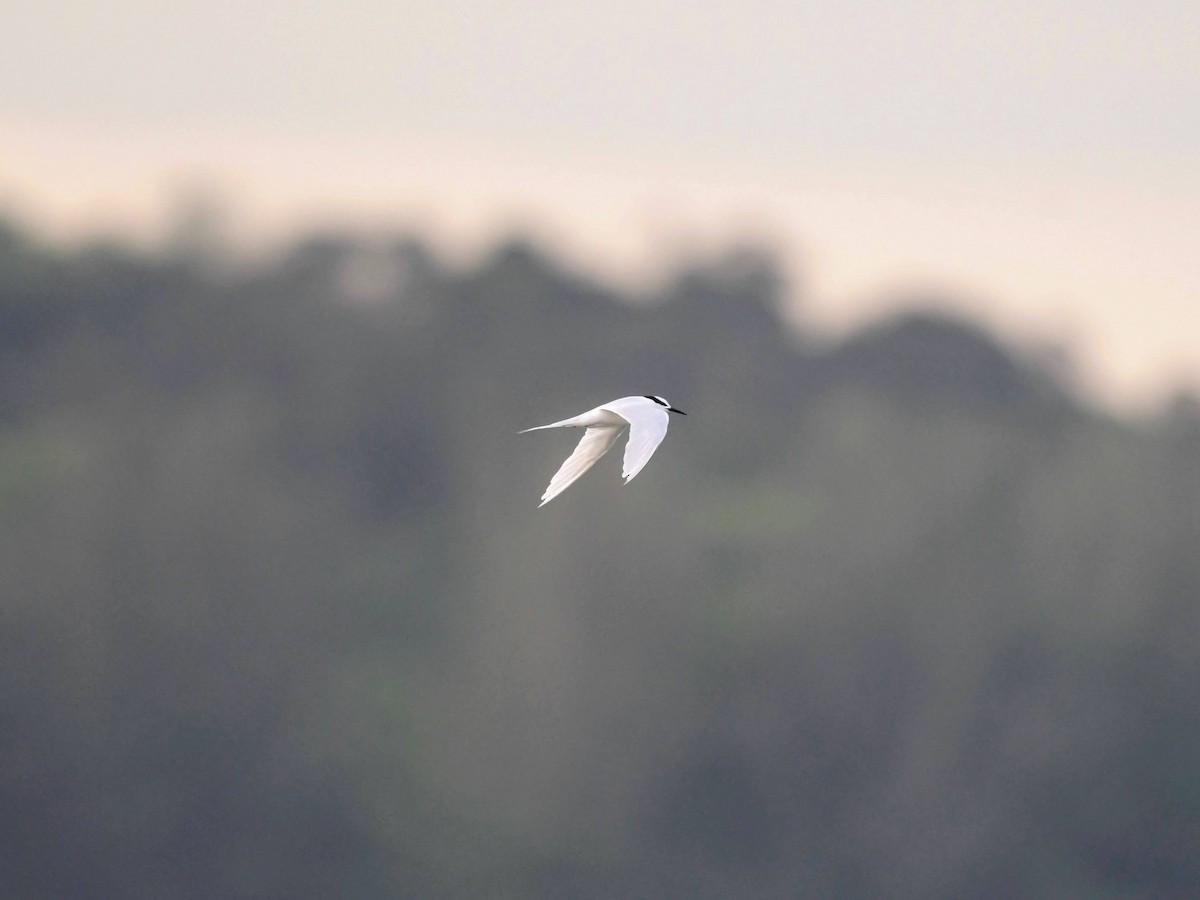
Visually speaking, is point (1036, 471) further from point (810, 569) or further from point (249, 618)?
point (249, 618)

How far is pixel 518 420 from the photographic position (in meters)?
45.3

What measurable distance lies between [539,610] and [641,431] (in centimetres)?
3299

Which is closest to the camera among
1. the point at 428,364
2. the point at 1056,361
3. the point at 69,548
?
the point at 69,548

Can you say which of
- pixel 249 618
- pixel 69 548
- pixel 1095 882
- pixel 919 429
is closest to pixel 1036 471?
pixel 919 429

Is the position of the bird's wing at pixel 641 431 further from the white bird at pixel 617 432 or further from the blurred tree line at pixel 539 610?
the blurred tree line at pixel 539 610

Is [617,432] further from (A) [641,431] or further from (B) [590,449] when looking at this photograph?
(A) [641,431]

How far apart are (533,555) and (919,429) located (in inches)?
464

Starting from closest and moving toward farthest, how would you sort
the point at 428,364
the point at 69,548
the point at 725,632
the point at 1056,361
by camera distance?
the point at 69,548, the point at 725,632, the point at 428,364, the point at 1056,361

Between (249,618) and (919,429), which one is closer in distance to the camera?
(249,618)

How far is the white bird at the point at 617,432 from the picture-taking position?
7598mm

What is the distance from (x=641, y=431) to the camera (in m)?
7.87

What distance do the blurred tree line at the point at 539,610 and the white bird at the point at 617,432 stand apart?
29106 mm

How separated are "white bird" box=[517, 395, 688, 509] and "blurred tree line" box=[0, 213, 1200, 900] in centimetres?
2911

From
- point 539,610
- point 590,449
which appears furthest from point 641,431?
point 539,610
